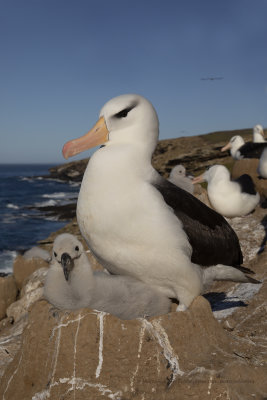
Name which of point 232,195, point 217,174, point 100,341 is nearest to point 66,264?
point 100,341

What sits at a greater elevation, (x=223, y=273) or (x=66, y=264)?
(x=66, y=264)

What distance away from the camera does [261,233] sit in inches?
335

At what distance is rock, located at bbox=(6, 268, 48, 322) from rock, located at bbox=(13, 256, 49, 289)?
4.12 feet

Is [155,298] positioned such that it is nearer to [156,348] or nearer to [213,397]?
[156,348]

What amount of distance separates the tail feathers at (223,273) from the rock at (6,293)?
5763 millimetres

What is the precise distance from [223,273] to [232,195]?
18.7 feet

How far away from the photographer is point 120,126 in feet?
12.7

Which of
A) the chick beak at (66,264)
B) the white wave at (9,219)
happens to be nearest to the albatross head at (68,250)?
the chick beak at (66,264)

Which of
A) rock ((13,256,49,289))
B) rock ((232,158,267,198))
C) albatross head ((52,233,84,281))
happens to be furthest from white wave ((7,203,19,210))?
albatross head ((52,233,84,281))

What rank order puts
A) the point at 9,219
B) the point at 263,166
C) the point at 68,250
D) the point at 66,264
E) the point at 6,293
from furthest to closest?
the point at 9,219 → the point at 263,166 → the point at 6,293 → the point at 68,250 → the point at 66,264

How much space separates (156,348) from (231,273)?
153 centimetres

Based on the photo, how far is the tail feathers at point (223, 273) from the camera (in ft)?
13.9

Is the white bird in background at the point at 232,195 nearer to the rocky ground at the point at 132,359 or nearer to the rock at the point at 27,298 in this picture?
the rock at the point at 27,298

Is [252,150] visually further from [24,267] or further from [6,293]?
[6,293]
